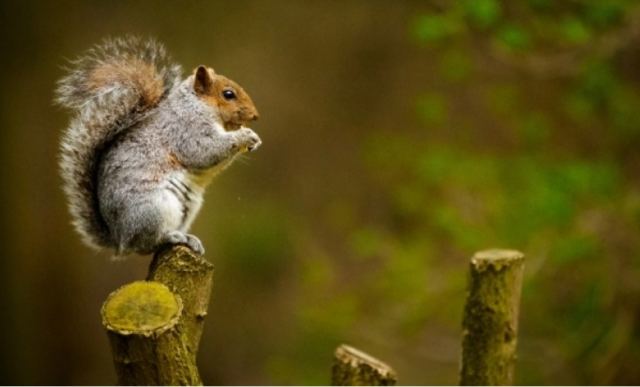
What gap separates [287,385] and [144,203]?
2366 millimetres

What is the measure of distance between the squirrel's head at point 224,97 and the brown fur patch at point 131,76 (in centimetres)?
8

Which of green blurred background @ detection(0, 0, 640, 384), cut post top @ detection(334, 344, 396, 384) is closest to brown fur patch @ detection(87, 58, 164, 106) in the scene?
cut post top @ detection(334, 344, 396, 384)

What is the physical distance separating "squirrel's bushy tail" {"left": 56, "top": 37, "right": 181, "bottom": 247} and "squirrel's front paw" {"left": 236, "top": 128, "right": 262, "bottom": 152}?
0.56 feet

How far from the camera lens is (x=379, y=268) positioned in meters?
4.36

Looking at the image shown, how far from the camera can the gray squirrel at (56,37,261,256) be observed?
1.68m

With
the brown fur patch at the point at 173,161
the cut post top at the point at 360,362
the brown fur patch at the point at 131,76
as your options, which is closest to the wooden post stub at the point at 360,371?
the cut post top at the point at 360,362

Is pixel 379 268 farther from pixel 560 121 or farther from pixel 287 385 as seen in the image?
pixel 560 121

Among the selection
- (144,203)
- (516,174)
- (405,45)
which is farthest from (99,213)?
(405,45)

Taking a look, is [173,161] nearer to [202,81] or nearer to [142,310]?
[202,81]

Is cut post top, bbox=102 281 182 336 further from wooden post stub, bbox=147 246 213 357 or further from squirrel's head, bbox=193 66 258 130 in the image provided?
squirrel's head, bbox=193 66 258 130

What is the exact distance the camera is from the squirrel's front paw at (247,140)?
1.72m

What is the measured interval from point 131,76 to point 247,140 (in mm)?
237

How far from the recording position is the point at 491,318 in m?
1.98

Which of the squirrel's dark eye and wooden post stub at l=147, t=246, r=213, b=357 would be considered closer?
wooden post stub at l=147, t=246, r=213, b=357
